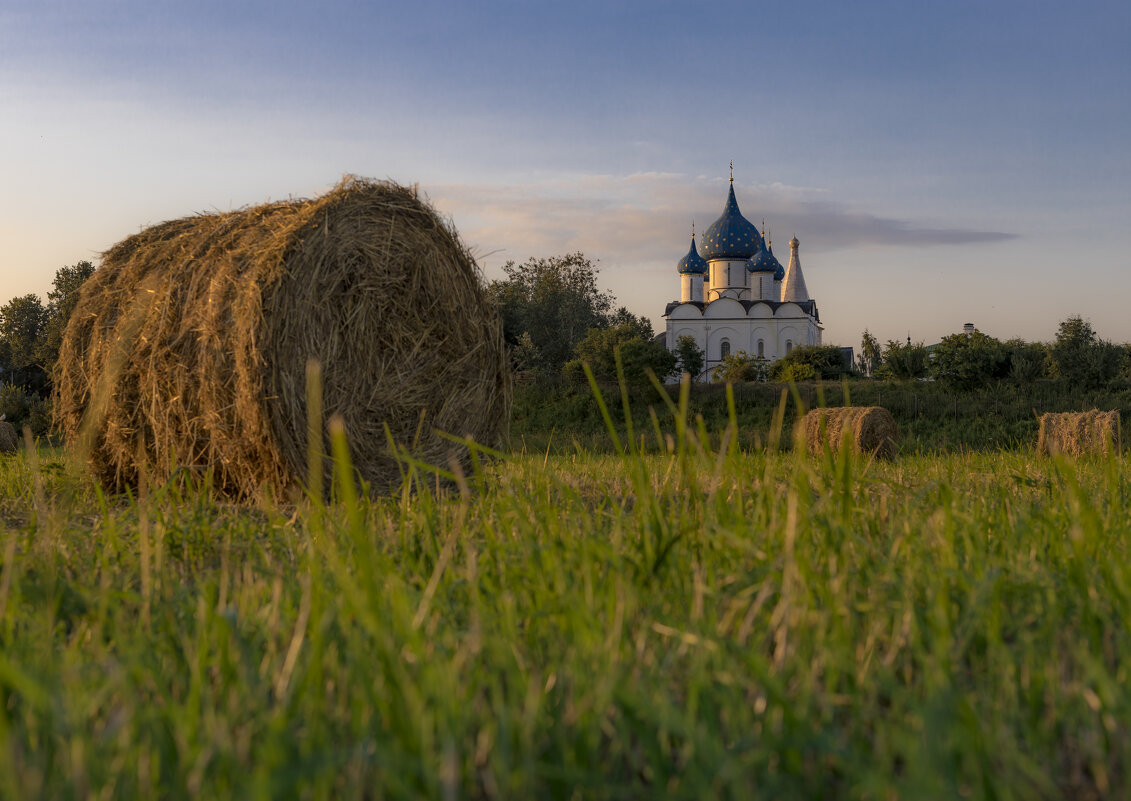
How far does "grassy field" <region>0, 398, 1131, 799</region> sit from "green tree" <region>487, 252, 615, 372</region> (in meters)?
51.5

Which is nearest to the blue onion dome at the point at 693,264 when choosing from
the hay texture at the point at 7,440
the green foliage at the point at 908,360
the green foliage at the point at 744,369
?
the green foliage at the point at 744,369

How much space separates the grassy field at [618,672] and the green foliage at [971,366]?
30.4 m

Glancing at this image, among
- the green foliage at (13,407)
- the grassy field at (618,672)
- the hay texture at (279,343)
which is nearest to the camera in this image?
the grassy field at (618,672)

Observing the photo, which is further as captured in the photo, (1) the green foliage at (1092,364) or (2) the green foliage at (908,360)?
(2) the green foliage at (908,360)

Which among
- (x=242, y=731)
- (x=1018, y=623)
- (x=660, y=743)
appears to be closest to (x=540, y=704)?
(x=660, y=743)

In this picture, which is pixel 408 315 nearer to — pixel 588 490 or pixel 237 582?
pixel 588 490

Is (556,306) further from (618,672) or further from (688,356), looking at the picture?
(618,672)

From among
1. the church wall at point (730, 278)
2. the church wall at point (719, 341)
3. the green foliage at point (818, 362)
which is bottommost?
the green foliage at point (818, 362)

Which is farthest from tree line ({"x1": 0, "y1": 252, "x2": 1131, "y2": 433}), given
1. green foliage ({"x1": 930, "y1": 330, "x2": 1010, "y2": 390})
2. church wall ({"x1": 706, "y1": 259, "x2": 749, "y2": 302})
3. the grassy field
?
church wall ({"x1": 706, "y1": 259, "x2": 749, "y2": 302})

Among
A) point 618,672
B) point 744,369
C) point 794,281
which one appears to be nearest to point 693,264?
point 794,281

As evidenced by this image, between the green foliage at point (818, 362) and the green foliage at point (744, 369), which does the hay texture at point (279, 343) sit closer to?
the green foliage at point (818, 362)

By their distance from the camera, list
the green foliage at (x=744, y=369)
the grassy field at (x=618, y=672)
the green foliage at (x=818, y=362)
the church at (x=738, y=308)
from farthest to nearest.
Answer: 1. the church at (x=738, y=308)
2. the green foliage at (x=744, y=369)
3. the green foliage at (x=818, y=362)
4. the grassy field at (x=618, y=672)

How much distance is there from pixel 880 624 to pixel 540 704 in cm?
76

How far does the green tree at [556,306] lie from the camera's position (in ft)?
185
